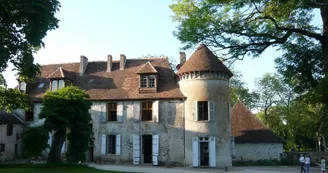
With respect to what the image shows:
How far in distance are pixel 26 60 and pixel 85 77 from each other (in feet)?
45.9

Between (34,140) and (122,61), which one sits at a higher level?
(122,61)

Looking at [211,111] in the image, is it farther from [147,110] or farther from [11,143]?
[11,143]

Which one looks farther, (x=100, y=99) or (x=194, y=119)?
(x=100, y=99)

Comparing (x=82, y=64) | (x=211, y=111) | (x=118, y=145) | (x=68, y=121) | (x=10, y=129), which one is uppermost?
(x=82, y=64)

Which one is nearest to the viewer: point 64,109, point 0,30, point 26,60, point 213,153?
point 0,30

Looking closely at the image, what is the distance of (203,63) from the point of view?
26109 mm

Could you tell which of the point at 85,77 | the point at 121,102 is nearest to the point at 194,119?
the point at 121,102

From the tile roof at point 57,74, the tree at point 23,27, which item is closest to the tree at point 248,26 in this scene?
the tree at point 23,27

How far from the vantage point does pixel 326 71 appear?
1146cm

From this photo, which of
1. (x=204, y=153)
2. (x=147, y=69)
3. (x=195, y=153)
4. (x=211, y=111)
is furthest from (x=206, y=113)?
(x=147, y=69)

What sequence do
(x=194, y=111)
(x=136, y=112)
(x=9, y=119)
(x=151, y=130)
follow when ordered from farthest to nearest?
(x=9, y=119) < (x=136, y=112) < (x=151, y=130) < (x=194, y=111)

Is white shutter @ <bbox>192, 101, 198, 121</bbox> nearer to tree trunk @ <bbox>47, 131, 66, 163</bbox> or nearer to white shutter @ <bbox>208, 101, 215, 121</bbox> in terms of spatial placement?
white shutter @ <bbox>208, 101, 215, 121</bbox>

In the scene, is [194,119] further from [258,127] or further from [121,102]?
[258,127]

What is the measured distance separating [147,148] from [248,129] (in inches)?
396
